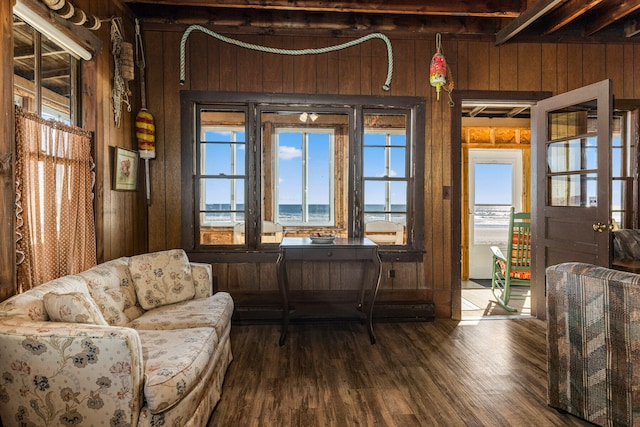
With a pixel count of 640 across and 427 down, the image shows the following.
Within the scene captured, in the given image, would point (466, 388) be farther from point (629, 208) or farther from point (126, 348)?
point (629, 208)

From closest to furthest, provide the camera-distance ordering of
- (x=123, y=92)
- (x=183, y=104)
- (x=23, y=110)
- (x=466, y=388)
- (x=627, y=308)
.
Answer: (x=627, y=308) < (x=23, y=110) < (x=466, y=388) < (x=123, y=92) < (x=183, y=104)

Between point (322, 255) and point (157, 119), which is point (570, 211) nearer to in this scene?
point (322, 255)

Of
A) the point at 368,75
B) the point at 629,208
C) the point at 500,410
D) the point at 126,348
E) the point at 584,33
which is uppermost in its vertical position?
the point at 584,33

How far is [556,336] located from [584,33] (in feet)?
11.2

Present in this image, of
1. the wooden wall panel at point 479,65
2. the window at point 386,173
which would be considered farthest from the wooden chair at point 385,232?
the wooden wall panel at point 479,65

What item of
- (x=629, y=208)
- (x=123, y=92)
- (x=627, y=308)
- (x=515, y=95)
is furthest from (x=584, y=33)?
(x=123, y=92)

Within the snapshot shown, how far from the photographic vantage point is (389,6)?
3436 mm

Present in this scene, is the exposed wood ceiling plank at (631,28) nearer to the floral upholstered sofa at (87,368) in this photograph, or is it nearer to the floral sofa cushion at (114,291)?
the floral upholstered sofa at (87,368)

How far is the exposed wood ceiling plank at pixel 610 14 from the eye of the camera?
3346 millimetres

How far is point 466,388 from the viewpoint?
2482mm

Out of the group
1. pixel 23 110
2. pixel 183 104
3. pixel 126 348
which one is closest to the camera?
pixel 126 348

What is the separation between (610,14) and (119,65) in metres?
4.40

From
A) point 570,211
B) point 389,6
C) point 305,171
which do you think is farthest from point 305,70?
point 570,211

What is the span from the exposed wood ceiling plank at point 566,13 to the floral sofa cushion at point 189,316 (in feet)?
12.4
